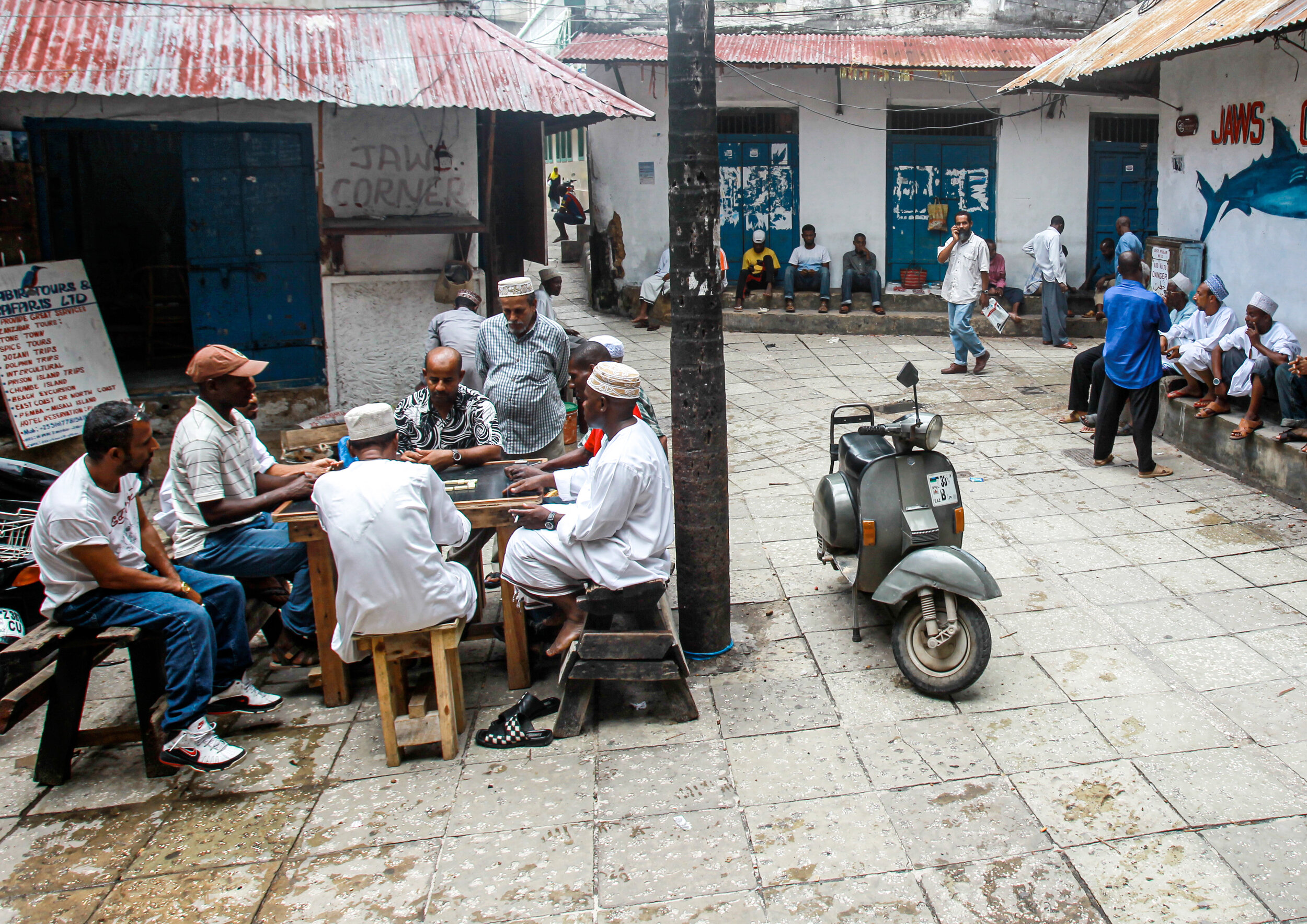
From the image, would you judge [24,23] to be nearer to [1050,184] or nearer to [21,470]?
[21,470]

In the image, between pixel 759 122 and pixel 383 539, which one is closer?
pixel 383 539

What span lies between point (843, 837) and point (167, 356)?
985cm

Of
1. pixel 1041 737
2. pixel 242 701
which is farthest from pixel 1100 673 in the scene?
pixel 242 701

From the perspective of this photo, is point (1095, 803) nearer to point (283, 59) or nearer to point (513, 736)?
point (513, 736)

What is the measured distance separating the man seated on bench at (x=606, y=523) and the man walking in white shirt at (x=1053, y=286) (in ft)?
32.6

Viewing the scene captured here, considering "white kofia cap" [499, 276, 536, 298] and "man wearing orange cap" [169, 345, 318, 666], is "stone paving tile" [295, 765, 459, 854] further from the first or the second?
"white kofia cap" [499, 276, 536, 298]

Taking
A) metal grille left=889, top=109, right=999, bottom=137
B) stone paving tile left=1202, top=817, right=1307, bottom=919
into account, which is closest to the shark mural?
stone paving tile left=1202, top=817, right=1307, bottom=919

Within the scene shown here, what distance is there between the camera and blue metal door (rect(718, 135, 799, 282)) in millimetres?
14500

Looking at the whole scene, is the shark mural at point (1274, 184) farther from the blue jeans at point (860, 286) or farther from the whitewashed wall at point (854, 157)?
the whitewashed wall at point (854, 157)

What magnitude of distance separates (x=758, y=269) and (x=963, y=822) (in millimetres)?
11358

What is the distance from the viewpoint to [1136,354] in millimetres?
7551

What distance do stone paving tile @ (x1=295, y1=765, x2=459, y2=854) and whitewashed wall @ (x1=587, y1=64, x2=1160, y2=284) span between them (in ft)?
36.7

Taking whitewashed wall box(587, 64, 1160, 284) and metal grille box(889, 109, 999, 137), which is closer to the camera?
whitewashed wall box(587, 64, 1160, 284)

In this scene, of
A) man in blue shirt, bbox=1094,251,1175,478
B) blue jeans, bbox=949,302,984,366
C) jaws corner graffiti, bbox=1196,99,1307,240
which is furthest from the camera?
blue jeans, bbox=949,302,984,366
